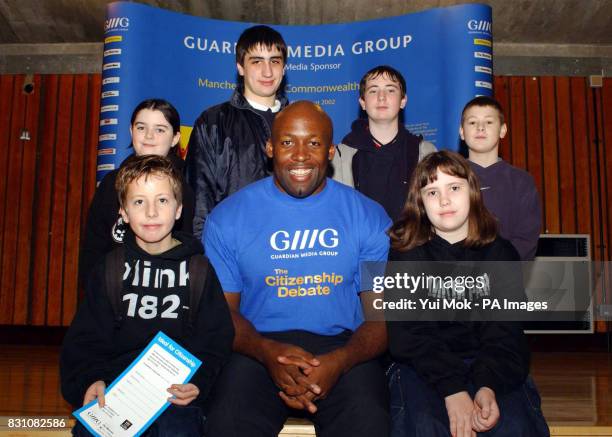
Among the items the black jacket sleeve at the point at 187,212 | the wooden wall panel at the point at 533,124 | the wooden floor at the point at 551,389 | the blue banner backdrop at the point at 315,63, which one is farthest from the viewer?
the wooden wall panel at the point at 533,124

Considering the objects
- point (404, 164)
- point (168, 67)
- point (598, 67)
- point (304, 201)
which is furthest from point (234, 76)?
point (598, 67)

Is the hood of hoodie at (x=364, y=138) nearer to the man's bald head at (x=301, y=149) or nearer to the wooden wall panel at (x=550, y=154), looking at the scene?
the man's bald head at (x=301, y=149)

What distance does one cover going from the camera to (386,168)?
3461mm

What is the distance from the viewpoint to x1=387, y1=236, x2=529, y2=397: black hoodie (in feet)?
6.69

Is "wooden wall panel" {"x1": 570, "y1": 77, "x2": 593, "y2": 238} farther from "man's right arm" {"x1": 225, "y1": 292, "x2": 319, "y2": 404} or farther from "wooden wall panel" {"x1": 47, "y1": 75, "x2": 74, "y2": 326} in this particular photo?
"wooden wall panel" {"x1": 47, "y1": 75, "x2": 74, "y2": 326}

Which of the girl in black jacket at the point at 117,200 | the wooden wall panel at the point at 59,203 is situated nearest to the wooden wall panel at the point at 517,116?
the girl in black jacket at the point at 117,200

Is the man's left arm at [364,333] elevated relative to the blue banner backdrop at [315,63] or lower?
lower

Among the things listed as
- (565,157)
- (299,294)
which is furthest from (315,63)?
(565,157)

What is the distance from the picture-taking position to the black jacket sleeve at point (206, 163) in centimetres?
314

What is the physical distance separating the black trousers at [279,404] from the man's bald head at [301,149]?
640 mm

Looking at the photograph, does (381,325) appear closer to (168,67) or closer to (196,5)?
(168,67)

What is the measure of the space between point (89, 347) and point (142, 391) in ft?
0.89

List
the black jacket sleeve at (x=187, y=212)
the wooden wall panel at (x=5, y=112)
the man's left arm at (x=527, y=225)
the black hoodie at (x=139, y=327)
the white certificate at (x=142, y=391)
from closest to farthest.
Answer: the white certificate at (x=142, y=391), the black hoodie at (x=139, y=327), the black jacket sleeve at (x=187, y=212), the man's left arm at (x=527, y=225), the wooden wall panel at (x=5, y=112)

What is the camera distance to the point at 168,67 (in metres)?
4.75
